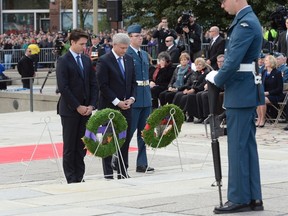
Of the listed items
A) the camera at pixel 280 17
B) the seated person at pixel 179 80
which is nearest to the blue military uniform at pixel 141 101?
the seated person at pixel 179 80

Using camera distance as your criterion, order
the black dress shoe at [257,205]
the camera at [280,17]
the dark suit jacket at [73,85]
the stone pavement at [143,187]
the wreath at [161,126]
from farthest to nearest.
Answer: the camera at [280,17] → the wreath at [161,126] → the dark suit jacket at [73,85] → the stone pavement at [143,187] → the black dress shoe at [257,205]

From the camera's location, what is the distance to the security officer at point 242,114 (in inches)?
344

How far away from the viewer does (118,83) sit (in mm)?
12734

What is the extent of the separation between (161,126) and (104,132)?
3.90 ft

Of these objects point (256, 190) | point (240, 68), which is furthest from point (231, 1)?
point (256, 190)

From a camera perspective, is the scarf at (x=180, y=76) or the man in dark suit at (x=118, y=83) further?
the scarf at (x=180, y=76)

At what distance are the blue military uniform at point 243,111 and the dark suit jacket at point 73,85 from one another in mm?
3782

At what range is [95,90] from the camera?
493 inches

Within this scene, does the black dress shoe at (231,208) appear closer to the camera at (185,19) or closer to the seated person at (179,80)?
the seated person at (179,80)

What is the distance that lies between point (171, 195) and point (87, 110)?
262cm

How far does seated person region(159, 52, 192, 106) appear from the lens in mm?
21703

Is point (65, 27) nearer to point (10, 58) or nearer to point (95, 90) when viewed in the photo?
point (10, 58)

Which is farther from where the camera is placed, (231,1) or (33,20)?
(33,20)

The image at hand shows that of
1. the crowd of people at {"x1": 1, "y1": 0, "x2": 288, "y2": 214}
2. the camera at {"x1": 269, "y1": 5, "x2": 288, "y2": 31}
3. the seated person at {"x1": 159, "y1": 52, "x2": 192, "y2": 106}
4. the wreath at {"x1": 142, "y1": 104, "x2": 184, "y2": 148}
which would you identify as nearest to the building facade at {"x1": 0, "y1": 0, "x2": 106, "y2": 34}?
the camera at {"x1": 269, "y1": 5, "x2": 288, "y2": 31}
